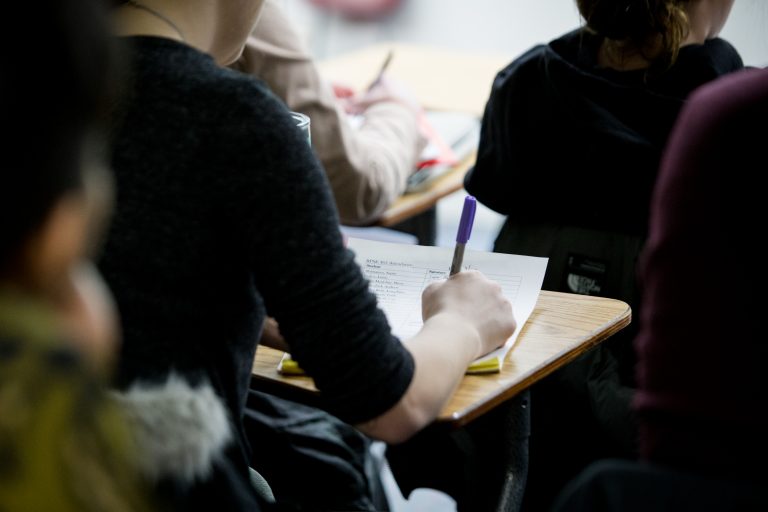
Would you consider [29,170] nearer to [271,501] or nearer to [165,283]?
[165,283]

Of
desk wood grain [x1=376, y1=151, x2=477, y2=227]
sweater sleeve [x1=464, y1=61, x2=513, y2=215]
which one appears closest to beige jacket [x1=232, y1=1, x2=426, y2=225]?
desk wood grain [x1=376, y1=151, x2=477, y2=227]

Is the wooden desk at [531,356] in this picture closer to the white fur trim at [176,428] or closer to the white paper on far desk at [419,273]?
the white paper on far desk at [419,273]

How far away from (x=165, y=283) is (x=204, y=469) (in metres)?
0.18

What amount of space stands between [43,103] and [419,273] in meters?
0.78

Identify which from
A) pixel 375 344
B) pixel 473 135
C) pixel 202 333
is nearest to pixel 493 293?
pixel 375 344

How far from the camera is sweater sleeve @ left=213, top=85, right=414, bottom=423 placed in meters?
0.89

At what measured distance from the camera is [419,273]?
1269mm

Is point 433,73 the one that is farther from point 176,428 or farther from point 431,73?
point 176,428

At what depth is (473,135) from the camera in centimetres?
223

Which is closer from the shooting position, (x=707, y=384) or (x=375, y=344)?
(x=707, y=384)

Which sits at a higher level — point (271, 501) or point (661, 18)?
point (661, 18)

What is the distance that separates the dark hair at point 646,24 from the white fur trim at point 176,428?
0.96 metres

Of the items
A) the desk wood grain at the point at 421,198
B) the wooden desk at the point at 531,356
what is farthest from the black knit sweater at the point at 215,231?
the desk wood grain at the point at 421,198

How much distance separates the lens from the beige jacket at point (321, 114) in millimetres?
1815
